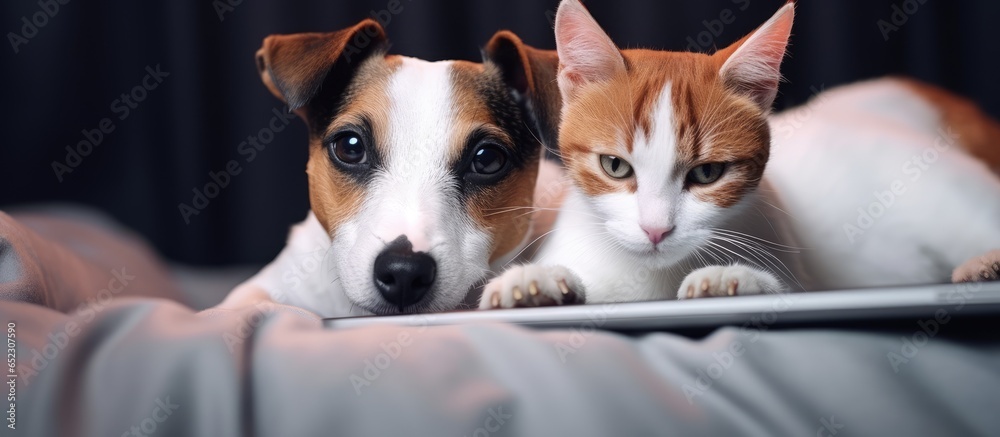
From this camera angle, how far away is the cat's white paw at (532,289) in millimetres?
897

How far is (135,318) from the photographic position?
30.4 inches

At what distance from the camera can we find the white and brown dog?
39.3 inches

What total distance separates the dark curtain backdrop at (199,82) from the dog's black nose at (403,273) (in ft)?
2.30

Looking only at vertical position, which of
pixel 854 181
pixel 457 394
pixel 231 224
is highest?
pixel 457 394

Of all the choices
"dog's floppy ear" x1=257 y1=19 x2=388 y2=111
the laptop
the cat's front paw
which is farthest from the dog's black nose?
the cat's front paw

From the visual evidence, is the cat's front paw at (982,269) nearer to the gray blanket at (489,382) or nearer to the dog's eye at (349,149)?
the gray blanket at (489,382)

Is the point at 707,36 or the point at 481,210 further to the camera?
the point at 707,36

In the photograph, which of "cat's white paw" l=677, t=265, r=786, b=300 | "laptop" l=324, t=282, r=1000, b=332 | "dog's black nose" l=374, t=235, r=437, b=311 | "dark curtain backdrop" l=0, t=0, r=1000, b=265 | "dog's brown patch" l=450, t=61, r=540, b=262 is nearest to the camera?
"laptop" l=324, t=282, r=1000, b=332

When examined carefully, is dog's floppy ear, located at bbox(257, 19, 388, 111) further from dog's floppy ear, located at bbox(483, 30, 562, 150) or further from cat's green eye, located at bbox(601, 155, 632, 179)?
cat's green eye, located at bbox(601, 155, 632, 179)

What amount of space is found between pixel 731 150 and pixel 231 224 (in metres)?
1.27

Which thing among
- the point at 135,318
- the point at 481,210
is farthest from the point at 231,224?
the point at 135,318

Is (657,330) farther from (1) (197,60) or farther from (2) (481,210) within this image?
(1) (197,60)

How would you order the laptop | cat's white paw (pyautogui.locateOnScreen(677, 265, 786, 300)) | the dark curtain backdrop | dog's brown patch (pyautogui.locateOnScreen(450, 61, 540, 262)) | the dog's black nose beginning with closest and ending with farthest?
1. the laptop
2. cat's white paw (pyautogui.locateOnScreen(677, 265, 786, 300))
3. the dog's black nose
4. dog's brown patch (pyautogui.locateOnScreen(450, 61, 540, 262))
5. the dark curtain backdrop

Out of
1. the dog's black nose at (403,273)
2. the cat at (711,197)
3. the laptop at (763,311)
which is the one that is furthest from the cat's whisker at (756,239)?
the dog's black nose at (403,273)
